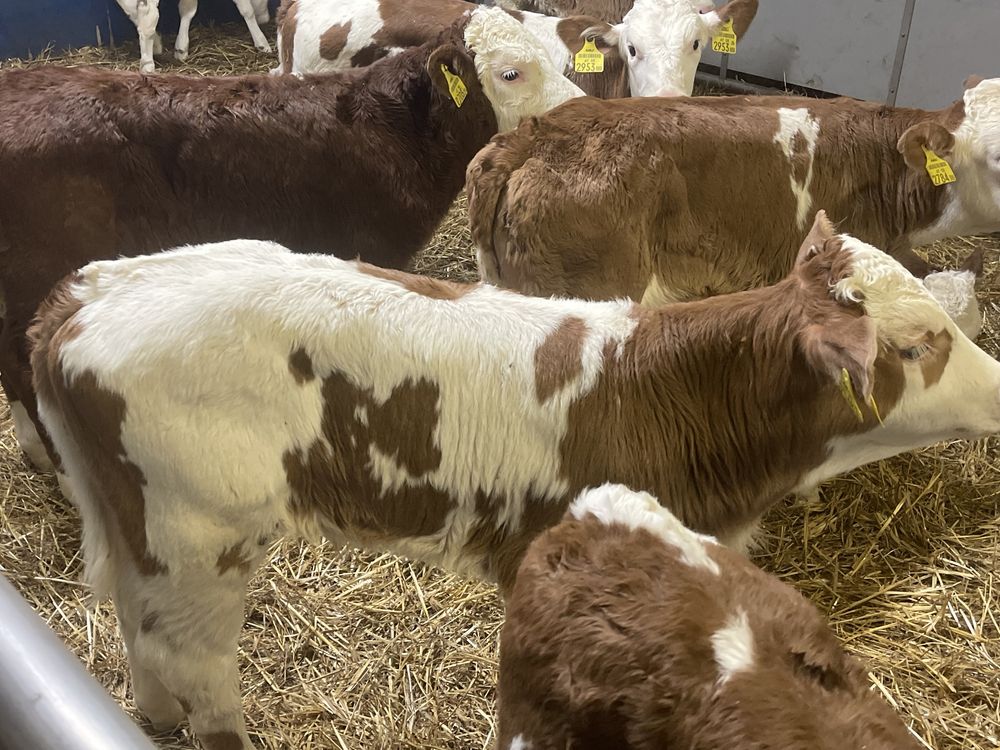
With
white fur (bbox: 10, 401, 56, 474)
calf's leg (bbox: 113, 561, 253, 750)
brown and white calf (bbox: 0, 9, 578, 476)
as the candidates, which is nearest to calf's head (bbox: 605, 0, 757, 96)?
brown and white calf (bbox: 0, 9, 578, 476)

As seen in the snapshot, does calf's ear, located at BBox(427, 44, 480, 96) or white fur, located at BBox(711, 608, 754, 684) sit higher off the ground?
calf's ear, located at BBox(427, 44, 480, 96)

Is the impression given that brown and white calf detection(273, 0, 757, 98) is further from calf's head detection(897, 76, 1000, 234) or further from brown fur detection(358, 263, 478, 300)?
brown fur detection(358, 263, 478, 300)

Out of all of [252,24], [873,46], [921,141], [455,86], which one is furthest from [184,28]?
[921,141]

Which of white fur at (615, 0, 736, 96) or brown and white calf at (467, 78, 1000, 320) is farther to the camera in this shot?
white fur at (615, 0, 736, 96)

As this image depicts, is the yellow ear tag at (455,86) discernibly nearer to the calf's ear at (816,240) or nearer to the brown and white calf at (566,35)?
the brown and white calf at (566,35)

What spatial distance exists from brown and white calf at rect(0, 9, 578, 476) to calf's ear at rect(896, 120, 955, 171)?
152 cm

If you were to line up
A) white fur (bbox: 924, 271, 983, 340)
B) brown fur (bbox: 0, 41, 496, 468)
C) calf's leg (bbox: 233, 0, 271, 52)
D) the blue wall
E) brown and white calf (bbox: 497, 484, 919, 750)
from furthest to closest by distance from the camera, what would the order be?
calf's leg (bbox: 233, 0, 271, 52) < the blue wall < white fur (bbox: 924, 271, 983, 340) < brown fur (bbox: 0, 41, 496, 468) < brown and white calf (bbox: 497, 484, 919, 750)

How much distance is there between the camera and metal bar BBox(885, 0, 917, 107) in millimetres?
6004

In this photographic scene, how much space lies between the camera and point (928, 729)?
2.73 m

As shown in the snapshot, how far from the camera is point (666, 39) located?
193 inches

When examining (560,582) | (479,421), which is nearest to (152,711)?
(479,421)

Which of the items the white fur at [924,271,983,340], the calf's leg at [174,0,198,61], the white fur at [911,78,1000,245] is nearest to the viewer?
the white fur at [911,78,1000,245]

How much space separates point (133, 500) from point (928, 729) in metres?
2.37

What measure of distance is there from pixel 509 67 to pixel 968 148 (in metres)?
1.98
